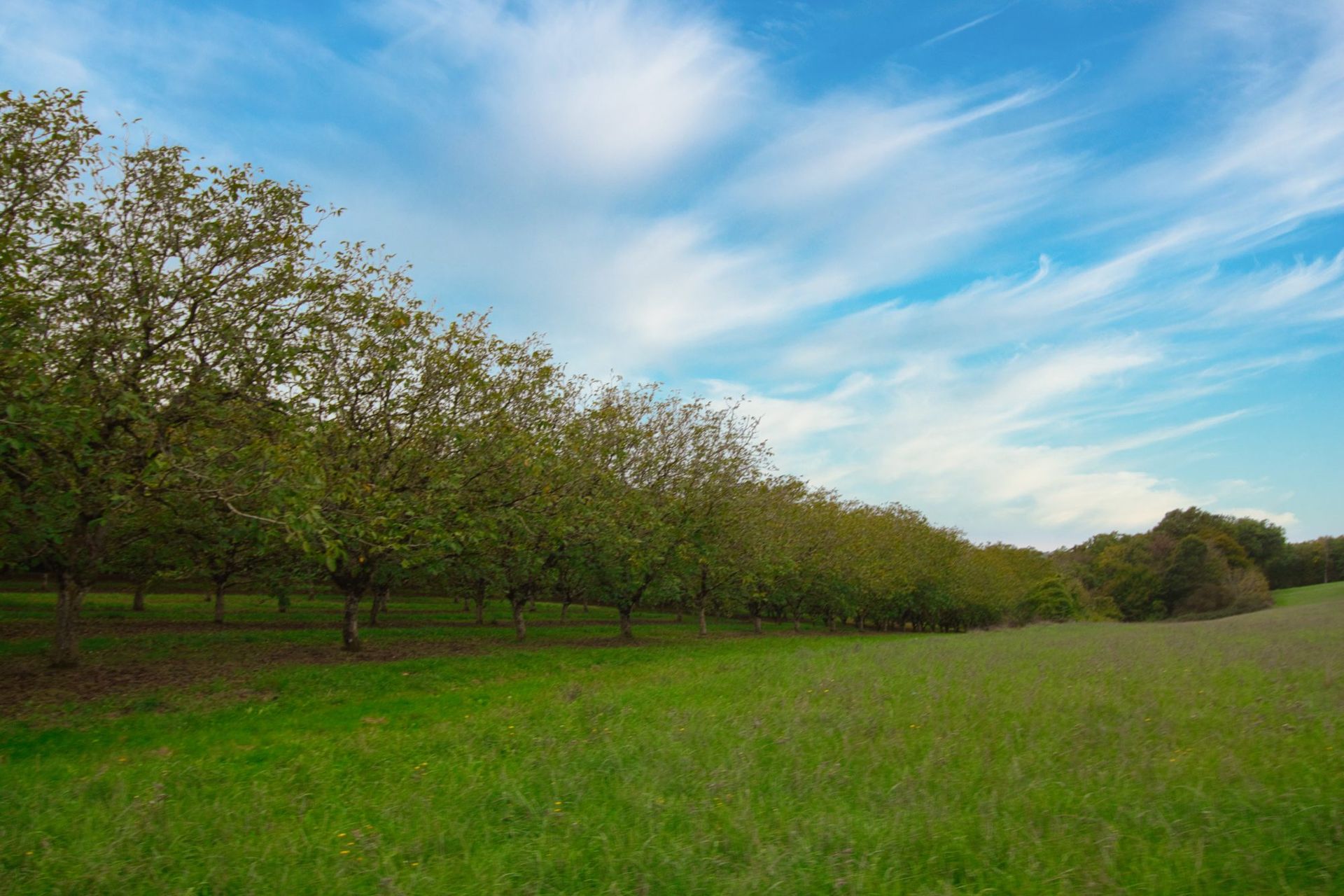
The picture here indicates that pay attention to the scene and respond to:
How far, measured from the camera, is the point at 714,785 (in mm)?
8445

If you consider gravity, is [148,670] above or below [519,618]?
below

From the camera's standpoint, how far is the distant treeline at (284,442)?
1548 cm

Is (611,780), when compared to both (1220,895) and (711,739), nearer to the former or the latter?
(711,739)

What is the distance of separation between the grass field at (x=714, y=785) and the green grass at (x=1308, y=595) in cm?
7461

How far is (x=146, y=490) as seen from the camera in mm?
→ 15258

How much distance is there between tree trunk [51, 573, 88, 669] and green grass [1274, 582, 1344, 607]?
8904 cm

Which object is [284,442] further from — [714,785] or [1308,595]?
[1308,595]

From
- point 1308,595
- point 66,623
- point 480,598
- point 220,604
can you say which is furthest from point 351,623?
point 1308,595

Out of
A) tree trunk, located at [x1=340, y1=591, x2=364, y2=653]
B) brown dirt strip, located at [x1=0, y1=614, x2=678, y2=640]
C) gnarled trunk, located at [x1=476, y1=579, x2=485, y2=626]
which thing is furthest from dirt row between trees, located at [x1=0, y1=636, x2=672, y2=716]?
gnarled trunk, located at [x1=476, y1=579, x2=485, y2=626]

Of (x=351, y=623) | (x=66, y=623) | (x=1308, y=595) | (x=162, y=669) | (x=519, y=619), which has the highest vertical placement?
(x=66, y=623)

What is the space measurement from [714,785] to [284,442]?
13288mm

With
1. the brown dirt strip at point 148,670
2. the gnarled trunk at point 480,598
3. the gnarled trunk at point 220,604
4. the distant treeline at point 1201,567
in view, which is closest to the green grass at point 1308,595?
the distant treeline at point 1201,567

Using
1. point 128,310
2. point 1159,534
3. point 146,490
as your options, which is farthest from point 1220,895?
point 1159,534

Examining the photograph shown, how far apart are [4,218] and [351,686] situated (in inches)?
497
